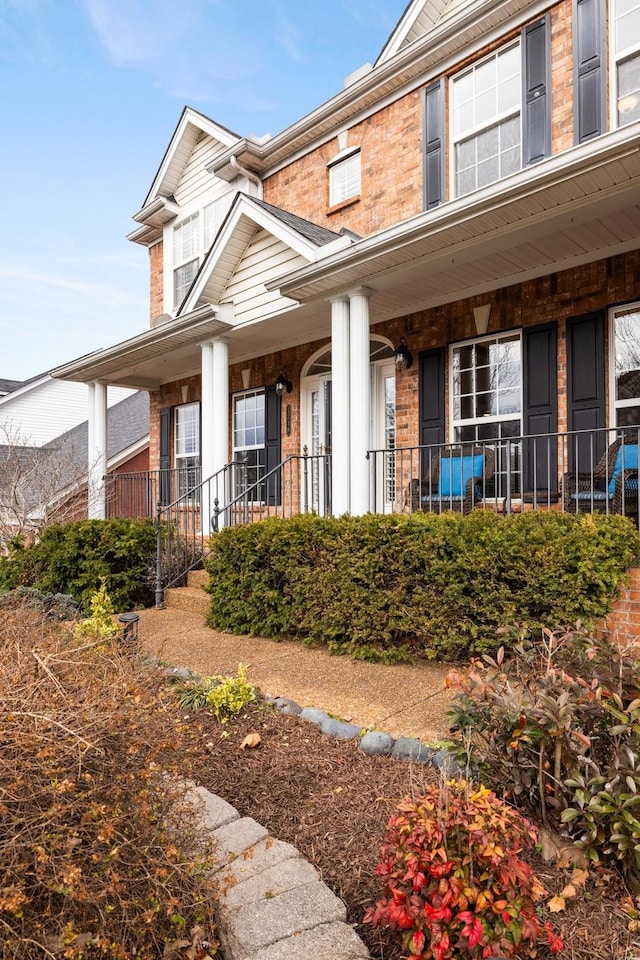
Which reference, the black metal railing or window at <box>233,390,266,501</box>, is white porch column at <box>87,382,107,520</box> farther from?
the black metal railing

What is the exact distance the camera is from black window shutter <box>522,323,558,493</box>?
22.1 feet

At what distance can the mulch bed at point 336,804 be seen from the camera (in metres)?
1.95

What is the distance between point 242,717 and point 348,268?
4535 millimetres

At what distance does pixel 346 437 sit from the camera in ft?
22.1

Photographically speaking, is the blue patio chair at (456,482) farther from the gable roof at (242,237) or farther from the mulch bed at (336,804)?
the mulch bed at (336,804)

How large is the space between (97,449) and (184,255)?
13.5 feet

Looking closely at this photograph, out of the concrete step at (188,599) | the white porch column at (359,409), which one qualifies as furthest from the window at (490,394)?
the concrete step at (188,599)

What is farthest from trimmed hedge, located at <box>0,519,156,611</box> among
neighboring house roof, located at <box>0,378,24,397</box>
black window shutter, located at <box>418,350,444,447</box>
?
neighboring house roof, located at <box>0,378,24,397</box>

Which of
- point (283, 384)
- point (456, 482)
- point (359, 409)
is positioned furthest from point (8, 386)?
point (456, 482)

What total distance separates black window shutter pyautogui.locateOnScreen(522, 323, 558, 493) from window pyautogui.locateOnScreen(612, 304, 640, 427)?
609mm

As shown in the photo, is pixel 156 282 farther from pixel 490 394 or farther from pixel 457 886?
pixel 457 886

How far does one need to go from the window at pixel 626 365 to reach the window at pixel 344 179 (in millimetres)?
4532

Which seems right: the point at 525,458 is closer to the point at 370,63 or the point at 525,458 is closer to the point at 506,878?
the point at 506,878

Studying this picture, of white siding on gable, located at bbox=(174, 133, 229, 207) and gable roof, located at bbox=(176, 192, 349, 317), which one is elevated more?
white siding on gable, located at bbox=(174, 133, 229, 207)
